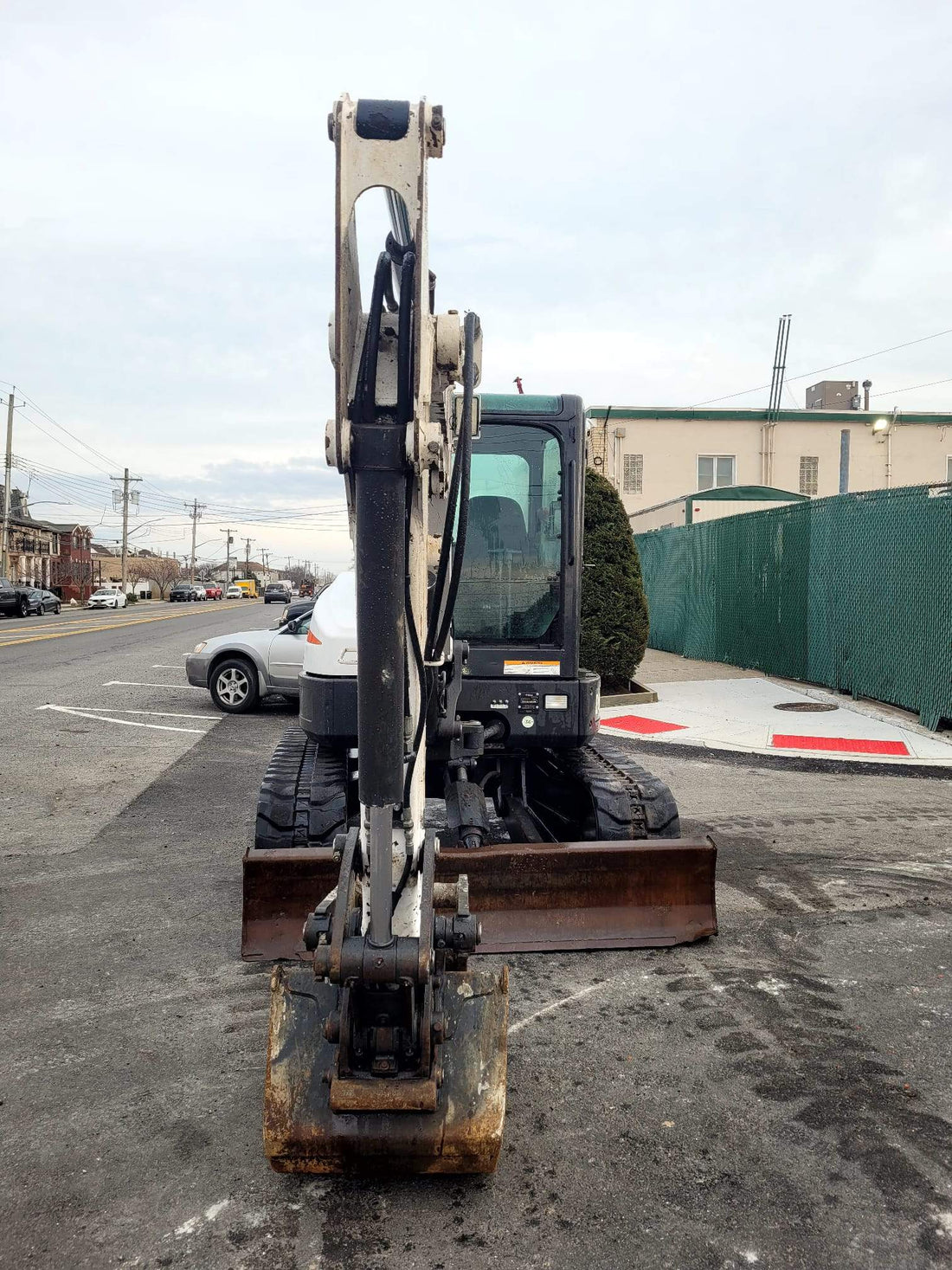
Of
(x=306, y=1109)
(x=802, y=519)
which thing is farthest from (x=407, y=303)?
(x=802, y=519)

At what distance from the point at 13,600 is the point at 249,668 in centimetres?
3523

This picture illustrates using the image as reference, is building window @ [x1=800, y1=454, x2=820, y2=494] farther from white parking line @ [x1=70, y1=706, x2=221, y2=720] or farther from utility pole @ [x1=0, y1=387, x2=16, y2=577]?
utility pole @ [x1=0, y1=387, x2=16, y2=577]

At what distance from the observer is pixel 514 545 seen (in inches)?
224

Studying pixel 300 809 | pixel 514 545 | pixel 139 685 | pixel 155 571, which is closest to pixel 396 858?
pixel 300 809

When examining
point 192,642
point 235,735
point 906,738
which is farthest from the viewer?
point 192,642

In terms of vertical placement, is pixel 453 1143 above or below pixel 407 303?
below

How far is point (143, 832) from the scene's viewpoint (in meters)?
7.03

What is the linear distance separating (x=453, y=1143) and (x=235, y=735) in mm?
8993

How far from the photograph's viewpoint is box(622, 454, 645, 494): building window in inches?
1325

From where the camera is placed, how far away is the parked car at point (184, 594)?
289 feet

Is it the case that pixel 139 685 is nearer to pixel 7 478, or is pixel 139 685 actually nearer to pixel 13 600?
pixel 13 600

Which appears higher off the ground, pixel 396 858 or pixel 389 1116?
pixel 396 858

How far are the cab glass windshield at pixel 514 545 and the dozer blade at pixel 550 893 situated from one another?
140 centimetres

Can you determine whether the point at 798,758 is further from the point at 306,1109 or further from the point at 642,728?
the point at 306,1109
